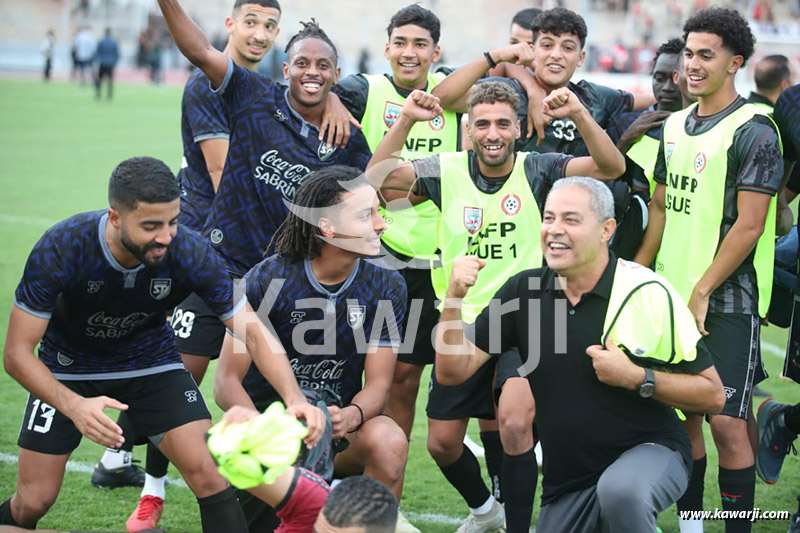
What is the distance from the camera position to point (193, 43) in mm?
5414

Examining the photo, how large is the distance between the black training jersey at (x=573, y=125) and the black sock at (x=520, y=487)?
205cm

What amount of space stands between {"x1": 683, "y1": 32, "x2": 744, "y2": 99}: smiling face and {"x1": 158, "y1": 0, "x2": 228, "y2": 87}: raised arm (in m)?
2.57

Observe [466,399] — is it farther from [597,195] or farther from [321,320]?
[597,195]

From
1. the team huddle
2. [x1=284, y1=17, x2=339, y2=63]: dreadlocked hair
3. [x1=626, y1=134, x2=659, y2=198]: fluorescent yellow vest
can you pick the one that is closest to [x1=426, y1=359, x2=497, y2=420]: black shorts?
the team huddle

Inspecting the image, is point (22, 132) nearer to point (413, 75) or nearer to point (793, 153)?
point (413, 75)

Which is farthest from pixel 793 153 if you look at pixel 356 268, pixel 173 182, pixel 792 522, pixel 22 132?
pixel 22 132

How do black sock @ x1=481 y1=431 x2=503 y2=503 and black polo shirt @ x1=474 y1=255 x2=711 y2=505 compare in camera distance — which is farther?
black sock @ x1=481 y1=431 x2=503 y2=503

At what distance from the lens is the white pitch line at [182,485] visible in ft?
19.1

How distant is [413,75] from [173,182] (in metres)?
2.31

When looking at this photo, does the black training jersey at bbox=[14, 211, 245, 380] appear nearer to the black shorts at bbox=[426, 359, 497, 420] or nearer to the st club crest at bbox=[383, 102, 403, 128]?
the black shorts at bbox=[426, 359, 497, 420]

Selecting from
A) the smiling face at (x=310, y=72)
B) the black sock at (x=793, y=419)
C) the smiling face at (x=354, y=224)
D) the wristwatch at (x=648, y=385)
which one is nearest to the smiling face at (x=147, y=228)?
the smiling face at (x=354, y=224)

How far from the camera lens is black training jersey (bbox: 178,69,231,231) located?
6219mm

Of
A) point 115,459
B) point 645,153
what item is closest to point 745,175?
point 645,153

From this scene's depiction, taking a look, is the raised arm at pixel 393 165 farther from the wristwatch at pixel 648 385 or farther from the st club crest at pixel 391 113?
the wristwatch at pixel 648 385
